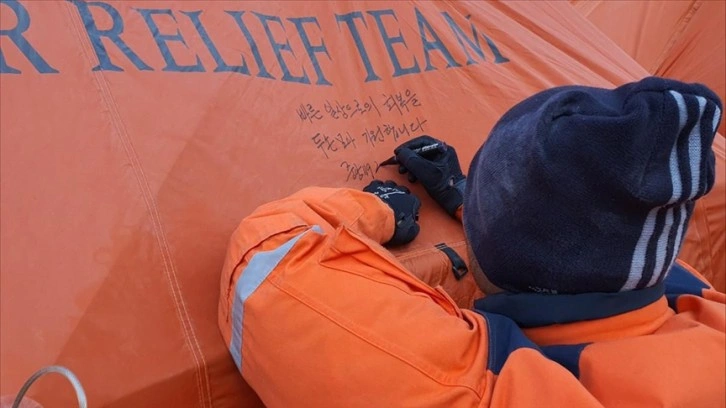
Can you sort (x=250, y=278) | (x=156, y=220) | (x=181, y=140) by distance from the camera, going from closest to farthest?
(x=250, y=278) < (x=156, y=220) < (x=181, y=140)

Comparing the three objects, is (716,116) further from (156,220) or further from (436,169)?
(156,220)

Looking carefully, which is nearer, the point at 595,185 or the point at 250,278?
the point at 595,185

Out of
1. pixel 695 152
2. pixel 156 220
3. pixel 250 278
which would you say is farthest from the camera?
pixel 156 220

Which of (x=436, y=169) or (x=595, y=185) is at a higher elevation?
(x=595, y=185)

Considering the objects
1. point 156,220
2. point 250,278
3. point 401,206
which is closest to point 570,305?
point 250,278

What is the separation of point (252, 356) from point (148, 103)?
0.53m

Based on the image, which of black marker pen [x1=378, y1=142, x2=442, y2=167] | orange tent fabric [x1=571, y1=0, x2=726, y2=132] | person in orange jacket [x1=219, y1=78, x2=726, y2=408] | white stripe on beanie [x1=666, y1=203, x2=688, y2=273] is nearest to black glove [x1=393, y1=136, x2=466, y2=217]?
black marker pen [x1=378, y1=142, x2=442, y2=167]

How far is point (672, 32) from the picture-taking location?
2600 millimetres

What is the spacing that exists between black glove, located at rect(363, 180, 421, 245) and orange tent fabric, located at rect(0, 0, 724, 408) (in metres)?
0.03

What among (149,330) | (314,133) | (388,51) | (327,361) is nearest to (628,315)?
(327,361)

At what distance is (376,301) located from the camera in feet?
2.89

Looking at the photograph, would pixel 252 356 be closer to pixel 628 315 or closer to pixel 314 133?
pixel 628 315

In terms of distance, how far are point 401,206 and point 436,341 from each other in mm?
496

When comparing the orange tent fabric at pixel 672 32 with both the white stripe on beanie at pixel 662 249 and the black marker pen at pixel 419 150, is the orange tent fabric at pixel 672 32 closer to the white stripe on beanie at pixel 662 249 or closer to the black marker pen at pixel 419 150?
the black marker pen at pixel 419 150
